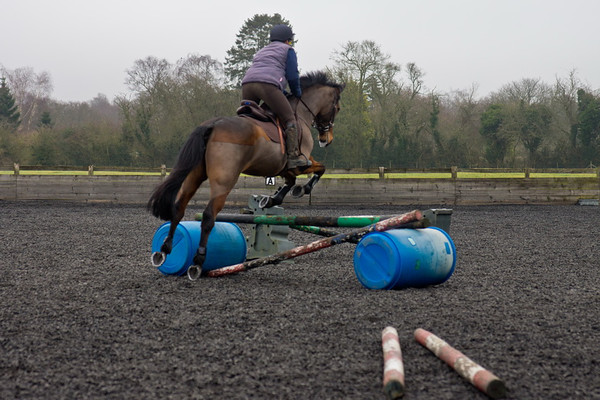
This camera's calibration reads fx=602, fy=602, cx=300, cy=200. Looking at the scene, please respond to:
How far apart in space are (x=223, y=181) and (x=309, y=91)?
6.69ft

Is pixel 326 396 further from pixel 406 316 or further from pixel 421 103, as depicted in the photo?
pixel 421 103

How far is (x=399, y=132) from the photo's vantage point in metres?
36.6

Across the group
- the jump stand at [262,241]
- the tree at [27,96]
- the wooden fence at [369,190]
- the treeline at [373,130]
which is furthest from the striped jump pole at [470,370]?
the tree at [27,96]

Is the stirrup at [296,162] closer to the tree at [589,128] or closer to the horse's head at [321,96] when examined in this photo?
the horse's head at [321,96]

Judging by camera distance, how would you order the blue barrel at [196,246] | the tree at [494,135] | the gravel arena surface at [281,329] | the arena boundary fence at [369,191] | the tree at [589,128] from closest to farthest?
the gravel arena surface at [281,329]
the blue barrel at [196,246]
the arena boundary fence at [369,191]
the tree at [589,128]
the tree at [494,135]

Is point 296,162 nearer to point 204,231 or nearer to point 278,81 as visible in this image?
point 278,81

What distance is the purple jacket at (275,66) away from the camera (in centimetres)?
559

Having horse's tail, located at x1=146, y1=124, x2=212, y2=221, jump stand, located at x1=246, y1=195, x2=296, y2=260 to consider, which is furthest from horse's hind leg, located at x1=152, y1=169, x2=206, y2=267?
jump stand, located at x1=246, y1=195, x2=296, y2=260

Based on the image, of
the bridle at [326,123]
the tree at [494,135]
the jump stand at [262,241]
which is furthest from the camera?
the tree at [494,135]

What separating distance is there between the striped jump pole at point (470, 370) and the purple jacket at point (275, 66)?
340cm

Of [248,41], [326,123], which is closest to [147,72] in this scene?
[248,41]

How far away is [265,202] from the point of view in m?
6.26

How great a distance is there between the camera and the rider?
219 inches

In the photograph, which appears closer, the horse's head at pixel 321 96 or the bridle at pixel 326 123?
the horse's head at pixel 321 96
